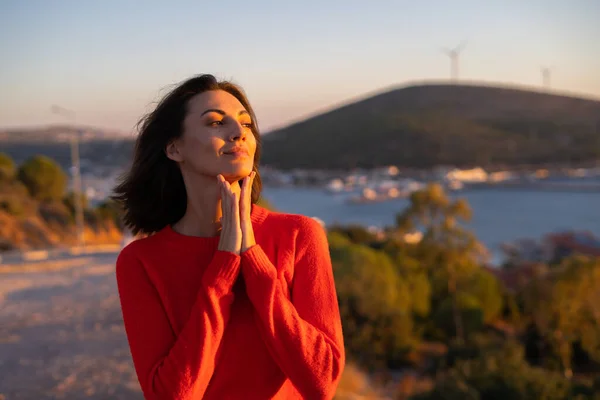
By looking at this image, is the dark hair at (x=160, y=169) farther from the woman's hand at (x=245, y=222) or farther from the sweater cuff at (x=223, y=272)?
the sweater cuff at (x=223, y=272)

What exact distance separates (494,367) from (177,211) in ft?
24.3

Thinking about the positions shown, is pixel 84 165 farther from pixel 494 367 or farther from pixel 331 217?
pixel 494 367

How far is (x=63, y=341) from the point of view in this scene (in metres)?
9.09

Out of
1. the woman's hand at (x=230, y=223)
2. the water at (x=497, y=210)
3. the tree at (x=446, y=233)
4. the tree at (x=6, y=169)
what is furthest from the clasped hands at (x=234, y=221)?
the water at (x=497, y=210)

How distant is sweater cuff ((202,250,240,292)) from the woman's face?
0.23m

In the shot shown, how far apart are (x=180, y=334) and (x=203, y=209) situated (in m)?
0.37

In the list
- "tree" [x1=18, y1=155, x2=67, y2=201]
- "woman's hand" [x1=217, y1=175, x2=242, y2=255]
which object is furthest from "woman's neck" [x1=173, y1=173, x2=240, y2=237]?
"tree" [x1=18, y1=155, x2=67, y2=201]

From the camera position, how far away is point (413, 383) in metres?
12.0

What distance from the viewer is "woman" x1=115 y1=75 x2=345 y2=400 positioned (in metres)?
1.61

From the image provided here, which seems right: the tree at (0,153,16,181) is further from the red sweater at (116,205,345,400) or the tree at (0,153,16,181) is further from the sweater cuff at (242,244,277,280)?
the sweater cuff at (242,244,277,280)

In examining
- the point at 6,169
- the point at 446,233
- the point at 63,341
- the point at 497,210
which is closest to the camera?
the point at 63,341

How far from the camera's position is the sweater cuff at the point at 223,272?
1620 mm

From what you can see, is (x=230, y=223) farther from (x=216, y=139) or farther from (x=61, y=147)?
(x=61, y=147)

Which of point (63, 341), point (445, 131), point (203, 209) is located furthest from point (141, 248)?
point (445, 131)
